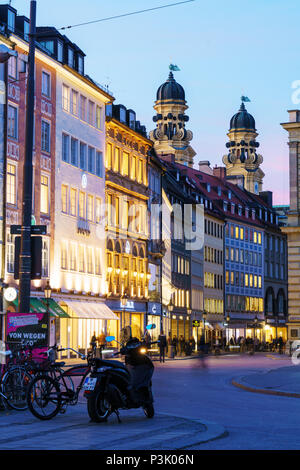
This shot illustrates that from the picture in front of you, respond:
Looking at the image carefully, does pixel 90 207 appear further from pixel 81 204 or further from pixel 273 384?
pixel 273 384

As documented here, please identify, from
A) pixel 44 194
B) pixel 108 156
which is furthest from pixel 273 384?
pixel 108 156

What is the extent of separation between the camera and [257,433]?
49.5 ft

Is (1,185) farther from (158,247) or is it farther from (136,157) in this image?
(158,247)

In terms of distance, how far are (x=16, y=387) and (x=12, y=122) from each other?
125ft

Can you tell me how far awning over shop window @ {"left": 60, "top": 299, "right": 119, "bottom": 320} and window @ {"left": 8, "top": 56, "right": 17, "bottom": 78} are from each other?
13.4m

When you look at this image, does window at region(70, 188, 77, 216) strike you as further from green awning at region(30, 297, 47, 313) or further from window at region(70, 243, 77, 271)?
green awning at region(30, 297, 47, 313)

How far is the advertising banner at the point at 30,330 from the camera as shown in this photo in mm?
19578

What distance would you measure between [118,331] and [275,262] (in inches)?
2695

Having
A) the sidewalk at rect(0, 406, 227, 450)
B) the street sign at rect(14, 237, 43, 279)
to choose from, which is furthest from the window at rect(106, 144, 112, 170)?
the sidewalk at rect(0, 406, 227, 450)

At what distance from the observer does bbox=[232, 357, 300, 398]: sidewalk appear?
26.2 m

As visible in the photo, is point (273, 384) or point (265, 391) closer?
point (265, 391)

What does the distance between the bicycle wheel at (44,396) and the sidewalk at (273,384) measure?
32.3 feet

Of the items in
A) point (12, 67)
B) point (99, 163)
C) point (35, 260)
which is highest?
point (12, 67)

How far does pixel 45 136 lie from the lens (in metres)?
58.5
